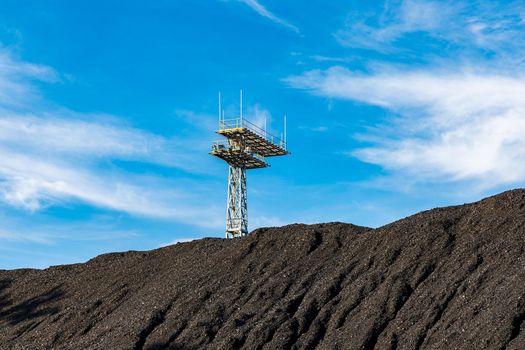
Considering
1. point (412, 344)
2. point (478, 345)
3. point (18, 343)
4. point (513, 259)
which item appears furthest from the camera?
point (18, 343)

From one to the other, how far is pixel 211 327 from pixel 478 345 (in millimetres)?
8265

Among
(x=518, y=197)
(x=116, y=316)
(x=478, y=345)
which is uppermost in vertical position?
(x=518, y=197)

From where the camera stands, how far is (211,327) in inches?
957

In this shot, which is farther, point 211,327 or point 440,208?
point 440,208

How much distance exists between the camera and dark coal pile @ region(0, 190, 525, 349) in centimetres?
2158

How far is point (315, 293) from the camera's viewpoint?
24844mm

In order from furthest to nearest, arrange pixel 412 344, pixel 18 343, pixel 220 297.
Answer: pixel 18 343 < pixel 220 297 < pixel 412 344

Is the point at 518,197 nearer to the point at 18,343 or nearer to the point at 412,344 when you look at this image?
the point at 412,344

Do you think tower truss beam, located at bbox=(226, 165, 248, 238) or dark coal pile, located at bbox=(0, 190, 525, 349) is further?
tower truss beam, located at bbox=(226, 165, 248, 238)

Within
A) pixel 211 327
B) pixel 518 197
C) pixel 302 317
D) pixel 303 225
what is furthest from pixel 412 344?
pixel 303 225

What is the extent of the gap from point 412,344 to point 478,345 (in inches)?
77.9

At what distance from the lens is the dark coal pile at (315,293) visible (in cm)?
2158

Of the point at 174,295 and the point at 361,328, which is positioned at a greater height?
the point at 174,295

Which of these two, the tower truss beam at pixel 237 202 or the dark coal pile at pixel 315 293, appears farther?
the tower truss beam at pixel 237 202
